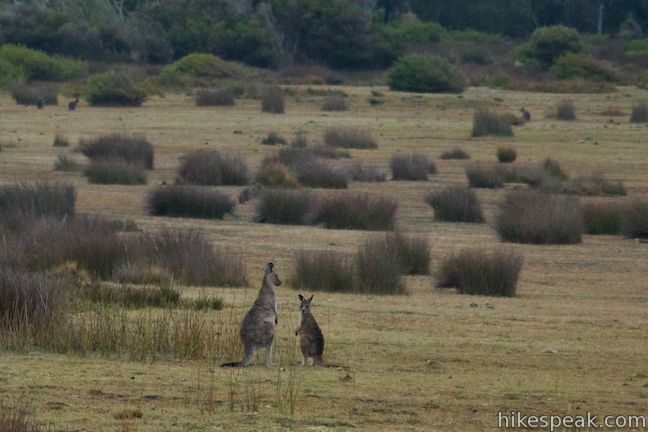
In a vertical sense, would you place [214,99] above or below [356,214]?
below

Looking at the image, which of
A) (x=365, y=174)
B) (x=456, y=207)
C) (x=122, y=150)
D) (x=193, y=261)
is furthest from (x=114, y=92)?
(x=193, y=261)

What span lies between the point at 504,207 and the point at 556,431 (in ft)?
48.6

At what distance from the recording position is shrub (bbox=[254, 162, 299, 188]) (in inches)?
1186

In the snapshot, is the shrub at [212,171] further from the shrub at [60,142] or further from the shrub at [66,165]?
the shrub at [60,142]

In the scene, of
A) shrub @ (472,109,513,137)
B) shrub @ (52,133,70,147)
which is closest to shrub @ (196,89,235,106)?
shrub @ (472,109,513,137)

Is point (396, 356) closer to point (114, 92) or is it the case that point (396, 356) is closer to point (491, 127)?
point (491, 127)

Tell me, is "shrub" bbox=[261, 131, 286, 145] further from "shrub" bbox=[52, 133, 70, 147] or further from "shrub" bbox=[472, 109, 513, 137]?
"shrub" bbox=[472, 109, 513, 137]

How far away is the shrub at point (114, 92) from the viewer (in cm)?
5462

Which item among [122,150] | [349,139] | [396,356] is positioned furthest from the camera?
[349,139]

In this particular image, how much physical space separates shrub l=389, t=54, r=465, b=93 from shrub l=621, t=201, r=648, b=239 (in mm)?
38571

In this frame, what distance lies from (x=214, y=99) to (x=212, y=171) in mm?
24517

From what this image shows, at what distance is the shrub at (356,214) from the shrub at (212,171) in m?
6.64

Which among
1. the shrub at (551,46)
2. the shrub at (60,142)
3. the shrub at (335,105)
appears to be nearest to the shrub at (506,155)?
A: the shrub at (60,142)

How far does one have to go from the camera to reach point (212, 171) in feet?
103
